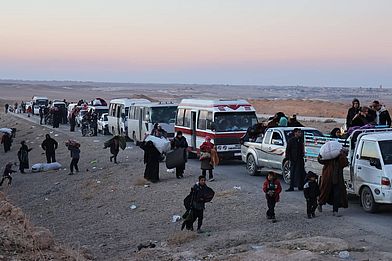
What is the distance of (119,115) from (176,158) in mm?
17925

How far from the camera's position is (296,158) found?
17.7 m

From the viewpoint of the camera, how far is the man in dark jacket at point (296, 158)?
57.4ft

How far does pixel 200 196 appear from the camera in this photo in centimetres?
1405

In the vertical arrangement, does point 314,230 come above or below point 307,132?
below

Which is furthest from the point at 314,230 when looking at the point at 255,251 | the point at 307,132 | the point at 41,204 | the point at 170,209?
the point at 41,204

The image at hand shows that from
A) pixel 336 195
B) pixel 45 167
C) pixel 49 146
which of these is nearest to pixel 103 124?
pixel 45 167

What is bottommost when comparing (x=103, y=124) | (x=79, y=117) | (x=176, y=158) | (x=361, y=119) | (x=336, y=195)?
(x=79, y=117)

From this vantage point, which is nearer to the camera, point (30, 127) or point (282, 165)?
point (282, 165)

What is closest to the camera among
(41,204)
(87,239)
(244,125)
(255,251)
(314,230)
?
(255,251)

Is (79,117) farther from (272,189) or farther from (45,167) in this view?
(272,189)

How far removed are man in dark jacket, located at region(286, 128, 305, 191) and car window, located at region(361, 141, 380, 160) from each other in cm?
262

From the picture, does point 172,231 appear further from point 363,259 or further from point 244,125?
point 244,125

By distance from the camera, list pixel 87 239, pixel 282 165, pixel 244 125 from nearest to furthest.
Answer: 1. pixel 87 239
2. pixel 282 165
3. pixel 244 125

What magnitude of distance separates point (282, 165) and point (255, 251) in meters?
7.71
